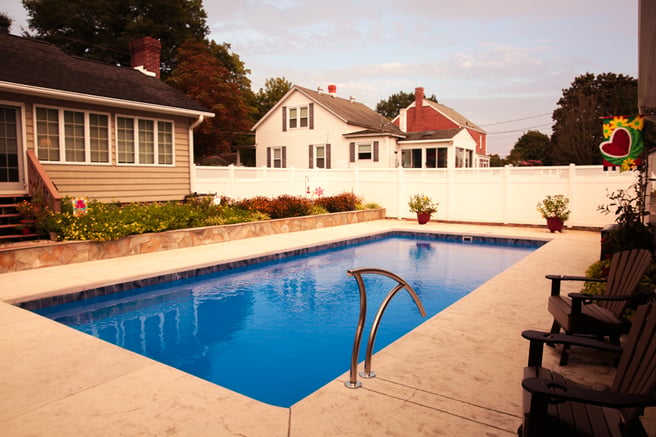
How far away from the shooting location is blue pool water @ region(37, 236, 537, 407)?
5.06 m

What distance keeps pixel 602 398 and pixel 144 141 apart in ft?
43.6

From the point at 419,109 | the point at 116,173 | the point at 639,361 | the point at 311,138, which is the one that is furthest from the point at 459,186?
the point at 419,109

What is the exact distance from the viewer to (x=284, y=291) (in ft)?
27.0

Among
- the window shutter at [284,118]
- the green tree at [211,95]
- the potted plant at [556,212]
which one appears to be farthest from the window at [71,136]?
the window shutter at [284,118]

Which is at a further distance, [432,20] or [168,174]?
[432,20]

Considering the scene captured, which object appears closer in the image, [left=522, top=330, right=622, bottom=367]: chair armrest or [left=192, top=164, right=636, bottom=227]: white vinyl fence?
[left=522, top=330, right=622, bottom=367]: chair armrest

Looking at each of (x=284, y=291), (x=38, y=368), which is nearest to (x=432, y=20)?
(x=284, y=291)

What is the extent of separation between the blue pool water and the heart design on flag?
3289mm

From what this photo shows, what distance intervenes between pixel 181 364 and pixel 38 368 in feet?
5.13

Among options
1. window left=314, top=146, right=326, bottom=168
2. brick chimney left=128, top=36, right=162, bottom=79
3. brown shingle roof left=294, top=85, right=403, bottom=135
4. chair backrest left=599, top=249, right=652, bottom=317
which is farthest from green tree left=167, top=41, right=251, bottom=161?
chair backrest left=599, top=249, right=652, bottom=317

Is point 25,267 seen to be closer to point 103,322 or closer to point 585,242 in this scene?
point 103,322

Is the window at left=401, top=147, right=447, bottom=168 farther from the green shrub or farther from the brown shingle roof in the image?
the green shrub

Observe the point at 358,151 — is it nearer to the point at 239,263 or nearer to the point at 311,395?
the point at 239,263

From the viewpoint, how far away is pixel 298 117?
91.1 ft
